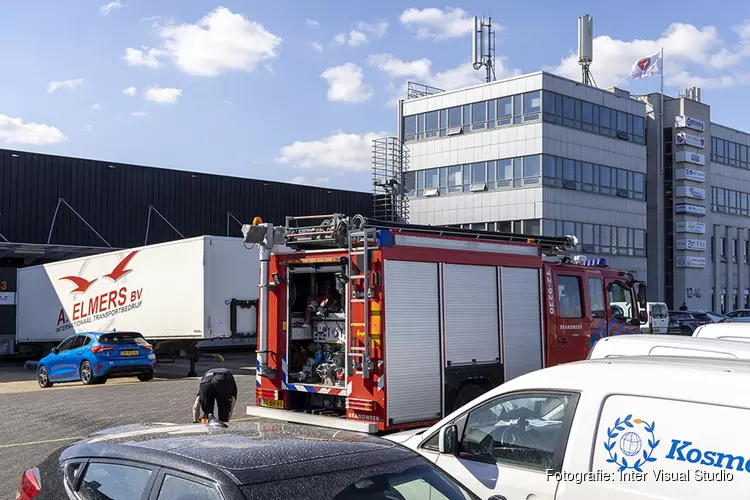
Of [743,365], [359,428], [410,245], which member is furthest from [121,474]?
[410,245]

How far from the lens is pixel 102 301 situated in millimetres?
25391

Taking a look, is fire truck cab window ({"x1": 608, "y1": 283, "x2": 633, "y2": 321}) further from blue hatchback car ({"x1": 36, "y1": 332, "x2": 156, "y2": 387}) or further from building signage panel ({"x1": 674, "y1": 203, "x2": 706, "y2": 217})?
building signage panel ({"x1": 674, "y1": 203, "x2": 706, "y2": 217})

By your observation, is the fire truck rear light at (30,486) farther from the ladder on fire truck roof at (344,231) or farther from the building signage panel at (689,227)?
the building signage panel at (689,227)

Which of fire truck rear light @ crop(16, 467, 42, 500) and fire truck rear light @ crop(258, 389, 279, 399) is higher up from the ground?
fire truck rear light @ crop(16, 467, 42, 500)

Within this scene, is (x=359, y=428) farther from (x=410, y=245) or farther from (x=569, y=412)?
(x=569, y=412)

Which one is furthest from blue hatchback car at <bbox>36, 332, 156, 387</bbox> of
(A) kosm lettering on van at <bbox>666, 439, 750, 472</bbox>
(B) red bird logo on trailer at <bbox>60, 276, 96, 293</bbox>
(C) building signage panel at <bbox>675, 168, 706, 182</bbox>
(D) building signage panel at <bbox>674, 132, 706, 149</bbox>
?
(D) building signage panel at <bbox>674, 132, 706, 149</bbox>

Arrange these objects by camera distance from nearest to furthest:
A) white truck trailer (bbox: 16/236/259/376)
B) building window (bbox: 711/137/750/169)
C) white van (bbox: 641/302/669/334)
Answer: white truck trailer (bbox: 16/236/259/376), white van (bbox: 641/302/669/334), building window (bbox: 711/137/750/169)

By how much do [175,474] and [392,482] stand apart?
95 cm

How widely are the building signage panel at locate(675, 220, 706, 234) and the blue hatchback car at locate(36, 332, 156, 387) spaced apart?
41513mm

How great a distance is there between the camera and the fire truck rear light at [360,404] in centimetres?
906

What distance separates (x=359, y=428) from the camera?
8.85 metres

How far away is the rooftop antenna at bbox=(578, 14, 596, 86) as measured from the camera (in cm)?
4862

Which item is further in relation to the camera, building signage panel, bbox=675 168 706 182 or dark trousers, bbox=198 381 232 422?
building signage panel, bbox=675 168 706 182

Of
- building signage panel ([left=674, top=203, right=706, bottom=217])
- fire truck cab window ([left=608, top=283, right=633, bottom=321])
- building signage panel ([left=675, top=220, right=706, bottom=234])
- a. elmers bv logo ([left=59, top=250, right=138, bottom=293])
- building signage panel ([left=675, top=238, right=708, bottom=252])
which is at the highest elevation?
building signage panel ([left=674, top=203, right=706, bottom=217])
